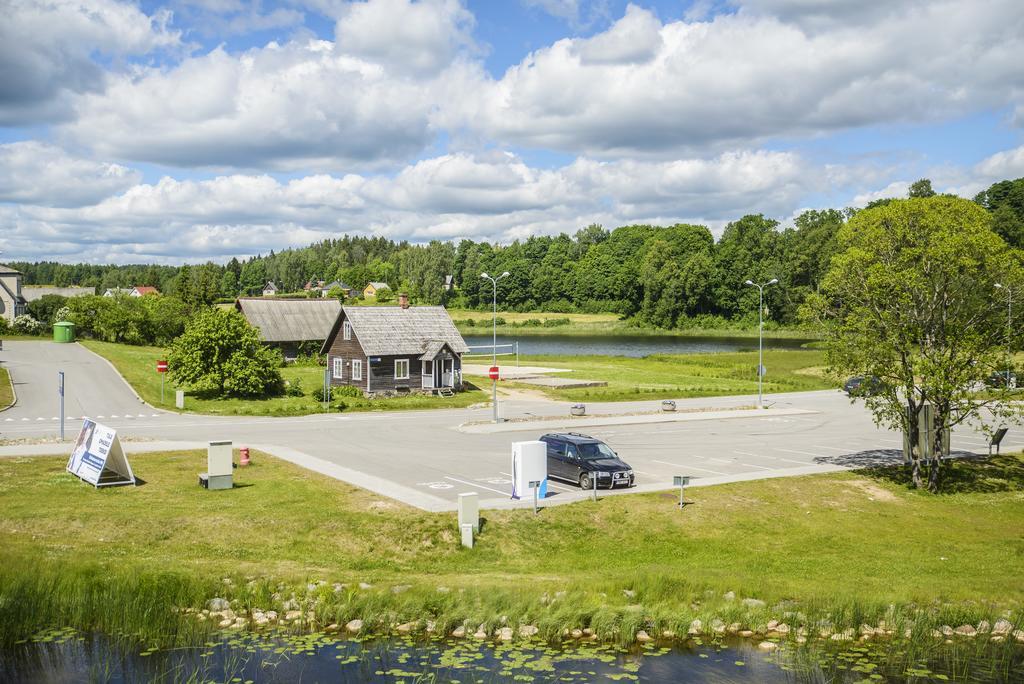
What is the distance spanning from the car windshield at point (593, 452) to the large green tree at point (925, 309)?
882 centimetres

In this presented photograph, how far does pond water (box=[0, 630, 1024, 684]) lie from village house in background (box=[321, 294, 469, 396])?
40.3 meters

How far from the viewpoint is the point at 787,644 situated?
49.9 feet

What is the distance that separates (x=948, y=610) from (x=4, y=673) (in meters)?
17.0

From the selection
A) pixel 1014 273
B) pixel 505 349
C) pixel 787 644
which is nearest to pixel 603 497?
pixel 787 644

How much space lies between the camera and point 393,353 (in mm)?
54688

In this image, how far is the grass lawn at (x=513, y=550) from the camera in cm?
1605

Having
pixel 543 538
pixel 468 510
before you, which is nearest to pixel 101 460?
pixel 468 510

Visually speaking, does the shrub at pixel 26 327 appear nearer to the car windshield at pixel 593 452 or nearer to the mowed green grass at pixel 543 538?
the mowed green grass at pixel 543 538

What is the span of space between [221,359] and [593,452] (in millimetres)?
30366

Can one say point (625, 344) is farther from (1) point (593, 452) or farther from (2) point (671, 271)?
(1) point (593, 452)

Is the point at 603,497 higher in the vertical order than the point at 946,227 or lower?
lower

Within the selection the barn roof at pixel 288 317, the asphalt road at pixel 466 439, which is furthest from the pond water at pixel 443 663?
the barn roof at pixel 288 317

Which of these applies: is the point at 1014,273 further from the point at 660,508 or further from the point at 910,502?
the point at 660,508

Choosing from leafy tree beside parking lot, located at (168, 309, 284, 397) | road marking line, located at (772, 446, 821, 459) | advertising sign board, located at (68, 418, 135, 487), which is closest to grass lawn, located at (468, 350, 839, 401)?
road marking line, located at (772, 446, 821, 459)
